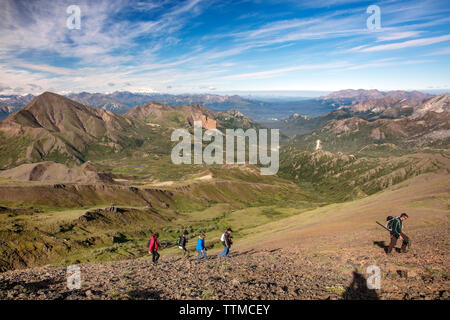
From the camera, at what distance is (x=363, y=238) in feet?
107

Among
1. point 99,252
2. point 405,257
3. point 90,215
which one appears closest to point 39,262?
point 99,252

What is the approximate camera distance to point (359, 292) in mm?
17078

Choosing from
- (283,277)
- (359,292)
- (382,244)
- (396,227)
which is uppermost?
(396,227)

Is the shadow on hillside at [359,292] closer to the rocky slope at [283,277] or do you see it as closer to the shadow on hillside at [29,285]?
the rocky slope at [283,277]

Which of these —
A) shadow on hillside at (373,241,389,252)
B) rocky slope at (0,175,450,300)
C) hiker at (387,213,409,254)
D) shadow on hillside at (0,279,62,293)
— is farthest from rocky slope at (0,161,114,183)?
hiker at (387,213,409,254)

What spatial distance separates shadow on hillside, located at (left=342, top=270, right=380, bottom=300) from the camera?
16188 mm

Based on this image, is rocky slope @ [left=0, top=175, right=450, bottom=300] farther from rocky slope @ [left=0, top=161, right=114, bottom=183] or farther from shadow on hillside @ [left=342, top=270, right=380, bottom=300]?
rocky slope @ [left=0, top=161, right=114, bottom=183]

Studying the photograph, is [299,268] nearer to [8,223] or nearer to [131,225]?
[8,223]

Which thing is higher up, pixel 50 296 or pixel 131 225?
pixel 50 296

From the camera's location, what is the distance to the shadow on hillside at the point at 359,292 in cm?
1619

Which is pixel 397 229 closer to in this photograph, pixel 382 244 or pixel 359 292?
pixel 382 244

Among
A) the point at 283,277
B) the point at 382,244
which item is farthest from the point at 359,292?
the point at 382,244

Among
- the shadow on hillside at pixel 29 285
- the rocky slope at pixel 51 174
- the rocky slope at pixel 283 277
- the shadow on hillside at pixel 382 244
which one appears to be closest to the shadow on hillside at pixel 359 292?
the rocky slope at pixel 283 277
